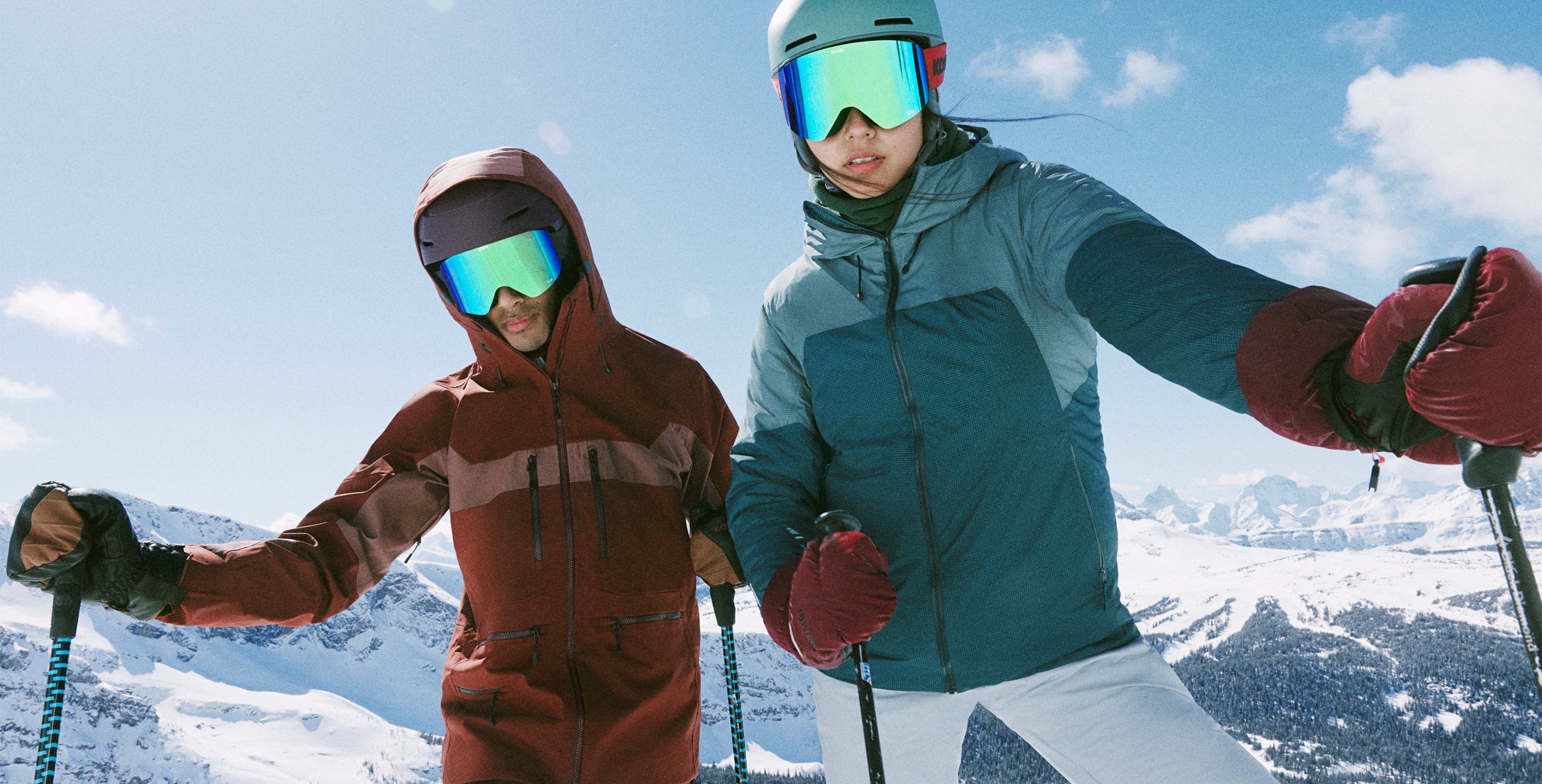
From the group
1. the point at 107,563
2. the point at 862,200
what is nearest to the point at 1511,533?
the point at 862,200

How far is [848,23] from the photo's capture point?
88.7 inches

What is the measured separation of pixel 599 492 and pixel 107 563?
1.40 meters

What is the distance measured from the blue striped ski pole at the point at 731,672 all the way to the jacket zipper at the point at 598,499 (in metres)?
0.42

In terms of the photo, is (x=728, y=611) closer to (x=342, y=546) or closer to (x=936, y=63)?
(x=342, y=546)

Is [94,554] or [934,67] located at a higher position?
[934,67]

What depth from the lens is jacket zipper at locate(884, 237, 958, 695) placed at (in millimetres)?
2133

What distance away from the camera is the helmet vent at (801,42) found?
2285mm

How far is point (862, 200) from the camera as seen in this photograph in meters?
2.33

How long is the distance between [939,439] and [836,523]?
1.12ft

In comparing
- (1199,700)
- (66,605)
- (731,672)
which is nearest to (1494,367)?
(731,672)

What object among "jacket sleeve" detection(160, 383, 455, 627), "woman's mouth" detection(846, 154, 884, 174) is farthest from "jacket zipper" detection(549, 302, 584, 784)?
"woman's mouth" detection(846, 154, 884, 174)

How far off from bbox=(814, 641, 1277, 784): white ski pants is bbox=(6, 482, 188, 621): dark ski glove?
201 cm

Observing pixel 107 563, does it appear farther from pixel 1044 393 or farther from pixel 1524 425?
pixel 1524 425

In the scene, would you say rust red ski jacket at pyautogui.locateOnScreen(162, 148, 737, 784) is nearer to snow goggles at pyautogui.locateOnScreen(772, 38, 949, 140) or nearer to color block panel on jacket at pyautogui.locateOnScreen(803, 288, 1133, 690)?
color block panel on jacket at pyautogui.locateOnScreen(803, 288, 1133, 690)
